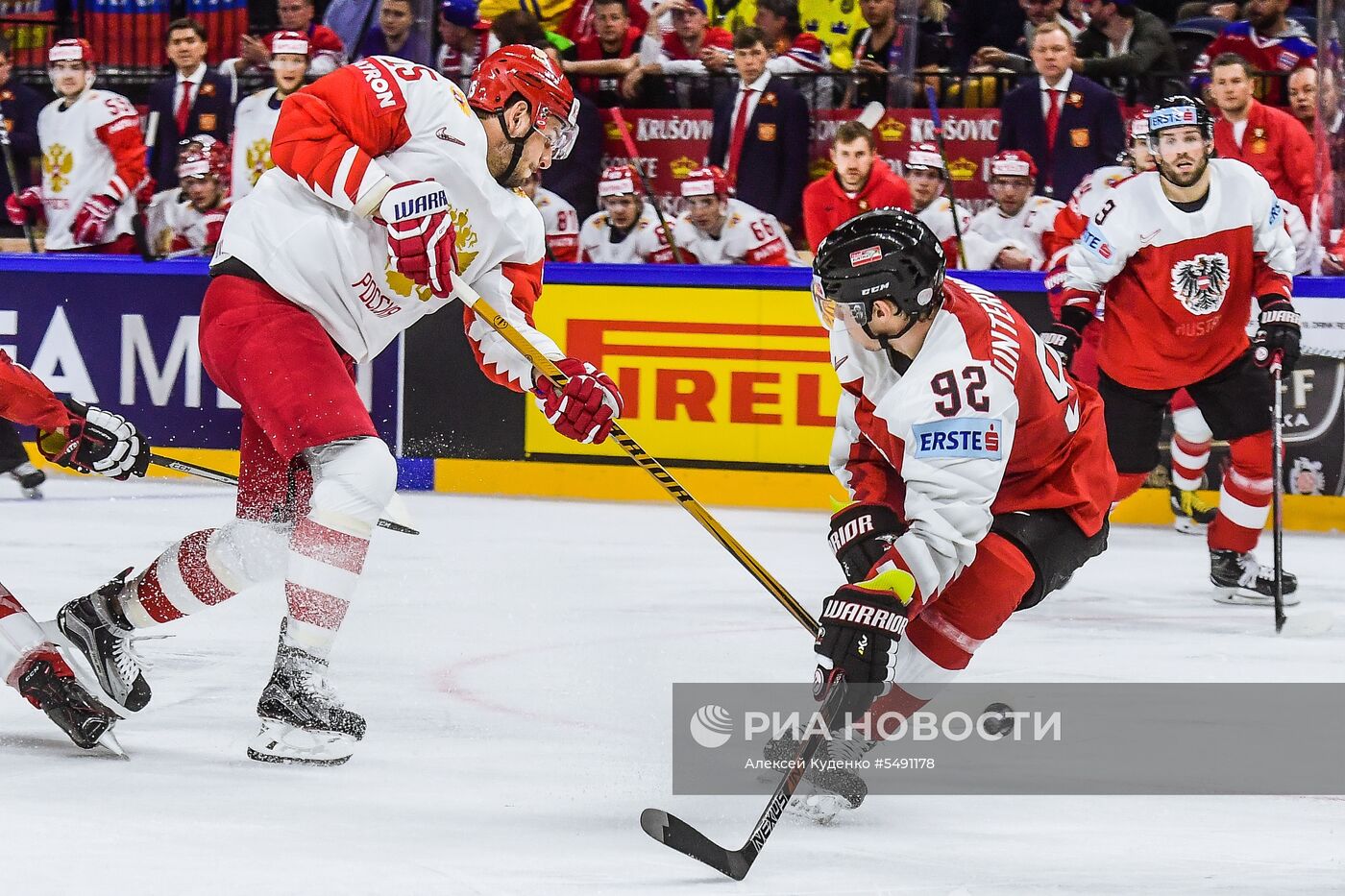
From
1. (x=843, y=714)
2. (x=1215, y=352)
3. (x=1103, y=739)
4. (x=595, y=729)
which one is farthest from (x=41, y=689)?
(x=1215, y=352)

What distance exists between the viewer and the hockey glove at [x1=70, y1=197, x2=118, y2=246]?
7777 mm

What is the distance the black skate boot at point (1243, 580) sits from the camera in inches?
208

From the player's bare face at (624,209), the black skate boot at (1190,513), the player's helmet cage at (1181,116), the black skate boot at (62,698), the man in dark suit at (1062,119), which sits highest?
the player's helmet cage at (1181,116)

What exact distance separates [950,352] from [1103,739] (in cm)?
110

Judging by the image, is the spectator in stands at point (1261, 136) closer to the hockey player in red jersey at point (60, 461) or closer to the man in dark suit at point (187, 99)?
the man in dark suit at point (187, 99)

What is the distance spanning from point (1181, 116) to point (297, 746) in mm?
3028

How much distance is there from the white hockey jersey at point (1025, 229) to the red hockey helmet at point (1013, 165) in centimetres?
11

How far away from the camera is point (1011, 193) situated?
7082 mm

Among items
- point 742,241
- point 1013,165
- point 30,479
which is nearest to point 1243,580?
point 1013,165

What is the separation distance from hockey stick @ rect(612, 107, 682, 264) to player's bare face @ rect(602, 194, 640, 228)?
0.29 ft

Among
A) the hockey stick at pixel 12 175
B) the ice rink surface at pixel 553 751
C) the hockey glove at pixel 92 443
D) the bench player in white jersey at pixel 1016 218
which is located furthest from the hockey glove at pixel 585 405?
the hockey stick at pixel 12 175

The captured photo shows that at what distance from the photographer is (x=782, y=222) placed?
24.5ft

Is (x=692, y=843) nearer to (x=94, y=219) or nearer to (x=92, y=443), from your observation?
(x=92, y=443)

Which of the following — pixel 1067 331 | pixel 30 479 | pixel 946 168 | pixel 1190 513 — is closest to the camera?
pixel 1067 331
